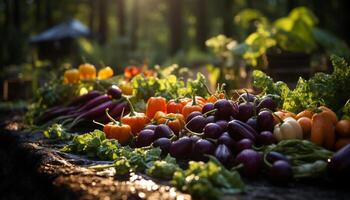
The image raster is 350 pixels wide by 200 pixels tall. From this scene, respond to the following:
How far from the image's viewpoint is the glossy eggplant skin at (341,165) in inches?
110

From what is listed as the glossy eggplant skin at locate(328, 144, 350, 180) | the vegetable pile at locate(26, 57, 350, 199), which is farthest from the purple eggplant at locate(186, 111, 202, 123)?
the glossy eggplant skin at locate(328, 144, 350, 180)

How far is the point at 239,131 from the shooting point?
3.28 meters

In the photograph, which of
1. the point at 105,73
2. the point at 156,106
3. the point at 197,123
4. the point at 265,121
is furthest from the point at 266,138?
the point at 105,73

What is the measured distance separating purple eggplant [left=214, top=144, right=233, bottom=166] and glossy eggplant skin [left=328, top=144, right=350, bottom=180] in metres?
0.61

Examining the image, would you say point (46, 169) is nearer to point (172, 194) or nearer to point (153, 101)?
point (172, 194)

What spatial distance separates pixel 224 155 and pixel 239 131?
0.27m

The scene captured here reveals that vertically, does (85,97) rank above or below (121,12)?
above

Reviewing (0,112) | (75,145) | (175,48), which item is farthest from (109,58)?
(75,145)

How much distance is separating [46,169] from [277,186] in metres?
1.56

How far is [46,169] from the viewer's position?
10.8 ft

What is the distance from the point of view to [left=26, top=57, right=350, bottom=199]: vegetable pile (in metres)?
2.83

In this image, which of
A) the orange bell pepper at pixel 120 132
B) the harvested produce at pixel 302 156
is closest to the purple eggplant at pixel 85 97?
the orange bell pepper at pixel 120 132

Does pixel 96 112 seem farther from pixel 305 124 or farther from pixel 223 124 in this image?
pixel 305 124

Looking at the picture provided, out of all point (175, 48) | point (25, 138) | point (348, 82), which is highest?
point (348, 82)
